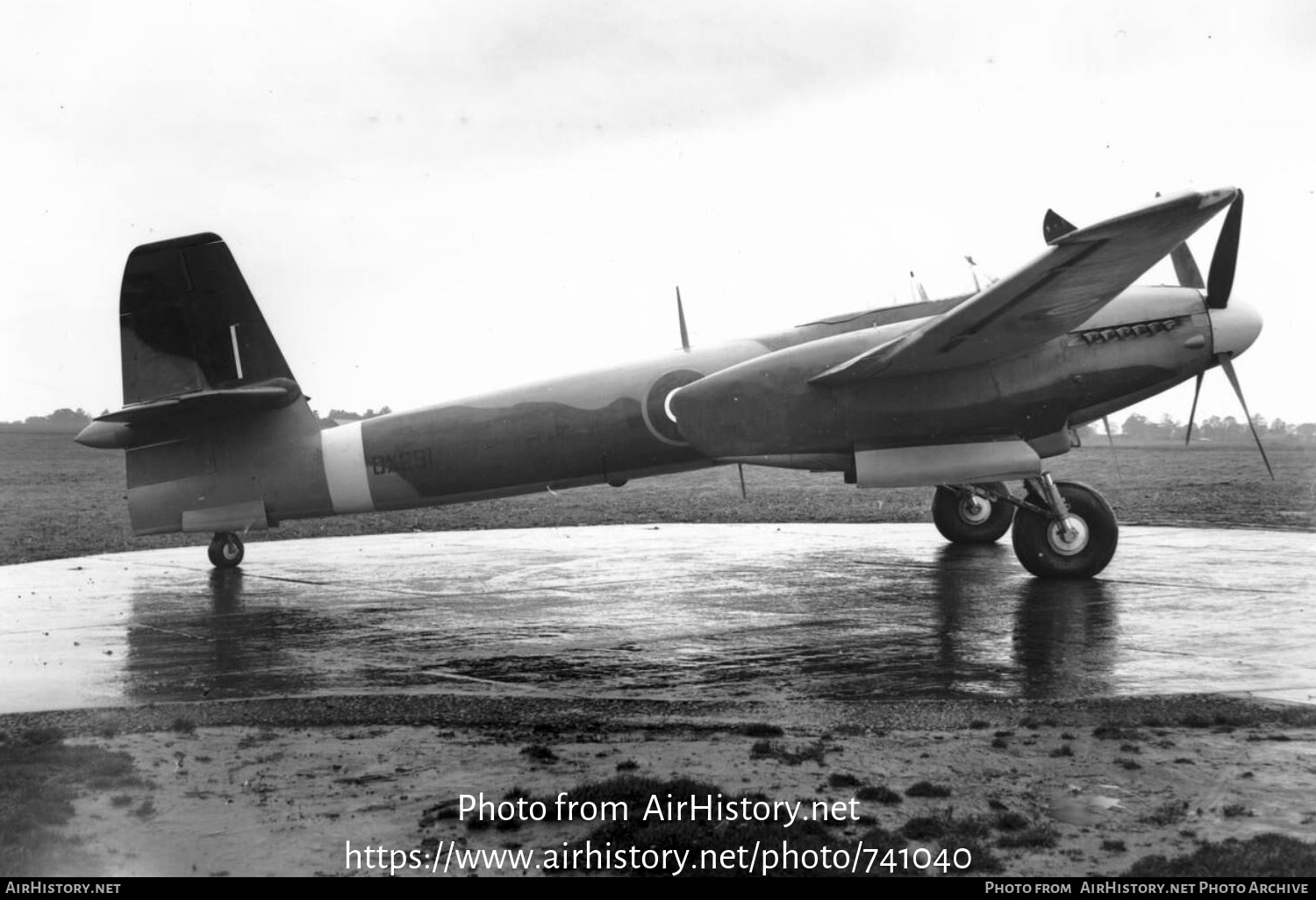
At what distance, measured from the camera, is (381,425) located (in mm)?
12477

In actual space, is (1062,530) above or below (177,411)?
below

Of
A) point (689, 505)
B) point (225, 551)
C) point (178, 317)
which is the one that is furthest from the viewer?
point (689, 505)

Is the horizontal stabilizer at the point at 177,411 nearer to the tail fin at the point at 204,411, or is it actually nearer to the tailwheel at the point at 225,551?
the tail fin at the point at 204,411

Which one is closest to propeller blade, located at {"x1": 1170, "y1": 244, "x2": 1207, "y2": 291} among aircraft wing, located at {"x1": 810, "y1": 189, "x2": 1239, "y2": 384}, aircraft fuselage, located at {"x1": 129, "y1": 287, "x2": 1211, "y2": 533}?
aircraft fuselage, located at {"x1": 129, "y1": 287, "x2": 1211, "y2": 533}

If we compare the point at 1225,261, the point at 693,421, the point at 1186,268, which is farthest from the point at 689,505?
the point at 1225,261

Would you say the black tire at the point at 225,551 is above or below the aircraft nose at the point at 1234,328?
below

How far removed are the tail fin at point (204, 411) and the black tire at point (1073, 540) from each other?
8.18m

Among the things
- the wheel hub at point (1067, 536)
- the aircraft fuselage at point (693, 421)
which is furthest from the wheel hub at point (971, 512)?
the wheel hub at point (1067, 536)

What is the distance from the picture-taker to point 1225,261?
10766 mm

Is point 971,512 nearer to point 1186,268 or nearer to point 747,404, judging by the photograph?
point 1186,268

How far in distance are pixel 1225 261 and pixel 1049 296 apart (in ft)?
8.14

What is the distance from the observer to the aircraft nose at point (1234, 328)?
35.7 feet

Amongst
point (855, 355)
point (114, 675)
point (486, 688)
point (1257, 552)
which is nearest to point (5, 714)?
point (114, 675)
